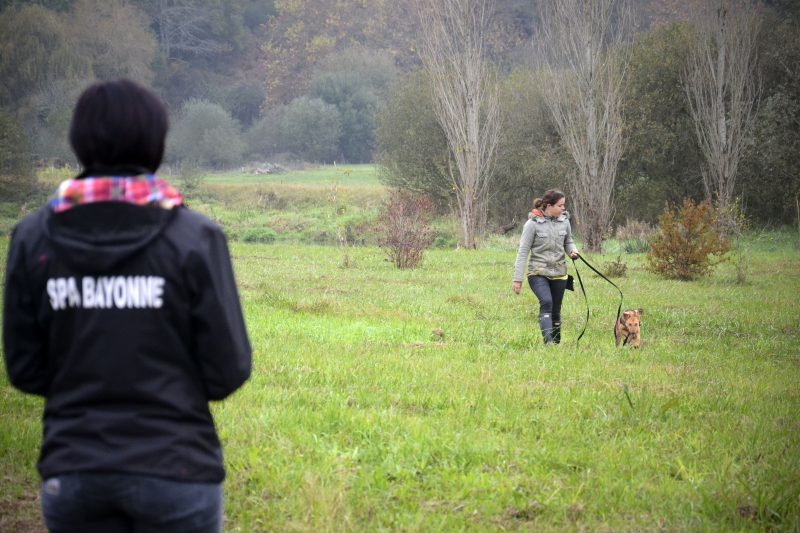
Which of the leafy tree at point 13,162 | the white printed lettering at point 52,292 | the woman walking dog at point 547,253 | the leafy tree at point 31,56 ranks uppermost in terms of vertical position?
the leafy tree at point 31,56

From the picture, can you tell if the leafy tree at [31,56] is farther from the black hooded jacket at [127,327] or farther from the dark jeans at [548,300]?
the black hooded jacket at [127,327]

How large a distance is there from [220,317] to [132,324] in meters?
0.25

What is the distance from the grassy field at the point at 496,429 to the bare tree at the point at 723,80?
755 inches

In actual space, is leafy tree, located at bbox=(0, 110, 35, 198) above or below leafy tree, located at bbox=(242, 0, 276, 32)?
below

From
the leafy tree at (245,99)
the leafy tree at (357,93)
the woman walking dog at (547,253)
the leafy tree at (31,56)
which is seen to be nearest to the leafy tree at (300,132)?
the leafy tree at (357,93)

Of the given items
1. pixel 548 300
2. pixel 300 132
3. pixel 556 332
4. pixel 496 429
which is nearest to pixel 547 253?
pixel 548 300

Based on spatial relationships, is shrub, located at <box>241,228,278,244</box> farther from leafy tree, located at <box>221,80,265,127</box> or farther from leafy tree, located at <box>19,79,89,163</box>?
leafy tree, located at <box>221,80,265,127</box>

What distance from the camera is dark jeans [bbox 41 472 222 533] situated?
237 cm

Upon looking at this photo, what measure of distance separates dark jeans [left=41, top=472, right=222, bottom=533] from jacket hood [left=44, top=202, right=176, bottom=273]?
0.59m

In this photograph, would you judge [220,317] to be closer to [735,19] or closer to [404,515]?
[404,515]

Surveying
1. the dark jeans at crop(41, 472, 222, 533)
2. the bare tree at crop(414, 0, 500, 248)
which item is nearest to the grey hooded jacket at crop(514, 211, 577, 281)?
the dark jeans at crop(41, 472, 222, 533)

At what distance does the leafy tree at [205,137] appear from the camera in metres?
65.2

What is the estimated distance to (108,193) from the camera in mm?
2453

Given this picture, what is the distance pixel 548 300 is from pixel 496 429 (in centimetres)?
417
